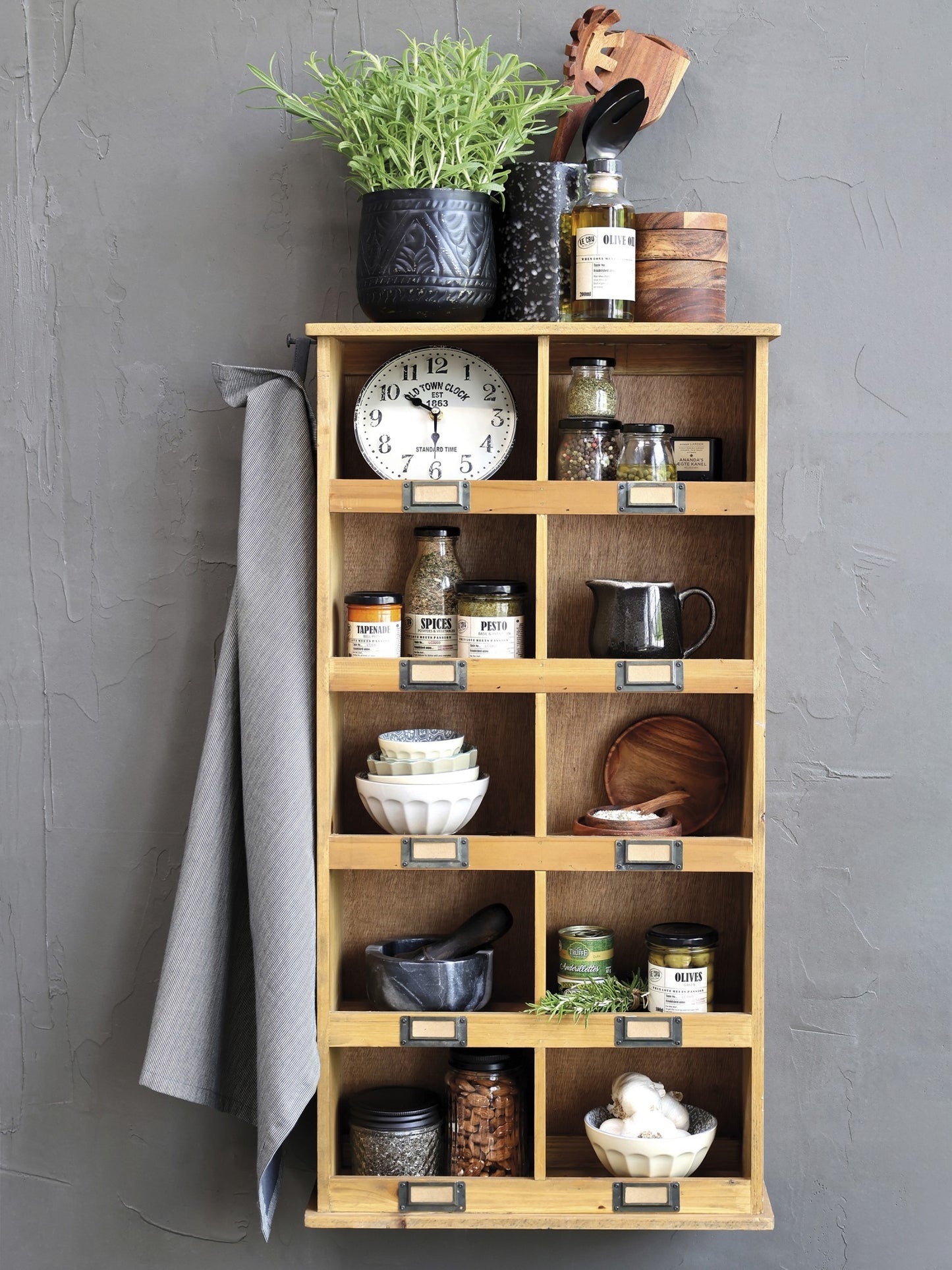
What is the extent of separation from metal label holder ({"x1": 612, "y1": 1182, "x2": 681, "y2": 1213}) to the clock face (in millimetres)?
1060

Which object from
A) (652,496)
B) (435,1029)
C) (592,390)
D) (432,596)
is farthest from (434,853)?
(592,390)

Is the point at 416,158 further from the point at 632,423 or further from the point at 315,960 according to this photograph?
the point at 315,960

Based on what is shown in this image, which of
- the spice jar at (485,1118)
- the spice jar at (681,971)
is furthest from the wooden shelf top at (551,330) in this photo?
the spice jar at (485,1118)

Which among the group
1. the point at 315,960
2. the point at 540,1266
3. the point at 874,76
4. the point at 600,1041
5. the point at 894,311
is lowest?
the point at 540,1266

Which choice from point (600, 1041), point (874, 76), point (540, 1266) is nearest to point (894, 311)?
point (874, 76)

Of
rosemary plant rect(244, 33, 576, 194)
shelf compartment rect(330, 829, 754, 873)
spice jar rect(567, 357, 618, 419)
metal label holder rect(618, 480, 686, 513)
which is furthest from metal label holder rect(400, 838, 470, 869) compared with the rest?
rosemary plant rect(244, 33, 576, 194)

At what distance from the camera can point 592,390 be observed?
5.65 ft

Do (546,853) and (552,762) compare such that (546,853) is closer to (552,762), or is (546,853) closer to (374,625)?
(552,762)

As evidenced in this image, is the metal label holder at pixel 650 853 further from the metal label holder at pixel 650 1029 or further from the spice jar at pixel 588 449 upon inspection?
the spice jar at pixel 588 449

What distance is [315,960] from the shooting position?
5.60 ft

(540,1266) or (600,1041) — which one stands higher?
(600,1041)

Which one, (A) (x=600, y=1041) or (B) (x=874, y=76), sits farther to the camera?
(B) (x=874, y=76)

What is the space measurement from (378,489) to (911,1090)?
4.20ft

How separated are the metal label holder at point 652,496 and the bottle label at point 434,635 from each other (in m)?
0.31
